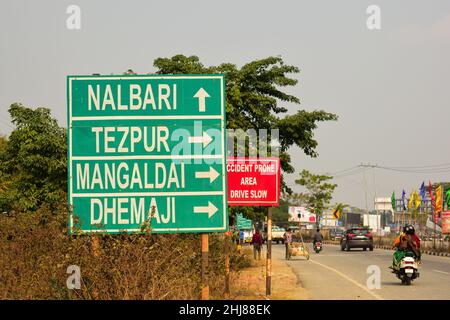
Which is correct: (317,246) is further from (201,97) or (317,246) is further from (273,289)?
(201,97)

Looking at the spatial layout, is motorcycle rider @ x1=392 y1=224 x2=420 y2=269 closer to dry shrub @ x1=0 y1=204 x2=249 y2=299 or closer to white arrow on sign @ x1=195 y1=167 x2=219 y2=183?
dry shrub @ x1=0 y1=204 x2=249 y2=299

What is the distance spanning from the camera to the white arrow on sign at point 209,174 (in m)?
10.1

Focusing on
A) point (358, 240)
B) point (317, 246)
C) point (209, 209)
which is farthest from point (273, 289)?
point (358, 240)

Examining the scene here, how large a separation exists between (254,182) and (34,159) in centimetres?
1252

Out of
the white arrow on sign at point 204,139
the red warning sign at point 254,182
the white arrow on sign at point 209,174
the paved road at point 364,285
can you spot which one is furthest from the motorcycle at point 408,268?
the white arrow on sign at point 204,139

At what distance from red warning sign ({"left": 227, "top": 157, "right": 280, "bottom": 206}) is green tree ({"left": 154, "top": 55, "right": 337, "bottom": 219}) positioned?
28.8 feet

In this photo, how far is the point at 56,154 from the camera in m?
28.2

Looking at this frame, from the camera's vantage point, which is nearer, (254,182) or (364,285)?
(254,182)

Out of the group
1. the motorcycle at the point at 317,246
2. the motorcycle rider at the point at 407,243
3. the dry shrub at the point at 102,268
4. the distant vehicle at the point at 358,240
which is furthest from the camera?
the distant vehicle at the point at 358,240

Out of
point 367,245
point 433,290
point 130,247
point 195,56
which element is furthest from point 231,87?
point 367,245

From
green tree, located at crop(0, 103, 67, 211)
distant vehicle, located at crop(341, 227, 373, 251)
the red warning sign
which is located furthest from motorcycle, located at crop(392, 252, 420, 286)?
distant vehicle, located at crop(341, 227, 373, 251)

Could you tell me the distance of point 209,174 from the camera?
1016cm

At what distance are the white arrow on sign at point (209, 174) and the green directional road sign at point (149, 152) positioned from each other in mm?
13

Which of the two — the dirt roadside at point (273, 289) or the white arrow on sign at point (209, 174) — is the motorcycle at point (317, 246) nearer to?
the dirt roadside at point (273, 289)
